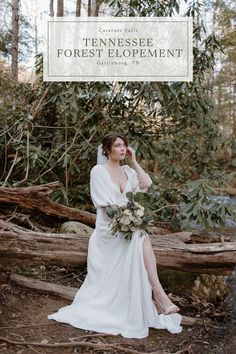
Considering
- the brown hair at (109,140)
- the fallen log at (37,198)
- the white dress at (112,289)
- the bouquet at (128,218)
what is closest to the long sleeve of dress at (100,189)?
the white dress at (112,289)

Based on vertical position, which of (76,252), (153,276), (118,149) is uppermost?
(118,149)

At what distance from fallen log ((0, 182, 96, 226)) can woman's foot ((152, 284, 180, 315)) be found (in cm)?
149

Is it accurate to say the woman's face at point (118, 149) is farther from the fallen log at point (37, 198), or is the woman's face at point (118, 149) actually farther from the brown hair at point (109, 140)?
the fallen log at point (37, 198)

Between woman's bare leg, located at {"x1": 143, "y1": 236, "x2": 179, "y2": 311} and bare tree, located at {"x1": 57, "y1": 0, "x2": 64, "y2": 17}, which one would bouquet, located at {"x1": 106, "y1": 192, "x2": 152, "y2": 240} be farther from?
bare tree, located at {"x1": 57, "y1": 0, "x2": 64, "y2": 17}

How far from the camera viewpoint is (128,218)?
2.99 meters

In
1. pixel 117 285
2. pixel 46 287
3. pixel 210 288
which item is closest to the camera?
pixel 117 285

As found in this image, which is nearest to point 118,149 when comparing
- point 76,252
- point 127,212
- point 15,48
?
point 127,212

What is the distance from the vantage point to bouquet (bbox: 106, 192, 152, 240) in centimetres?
300

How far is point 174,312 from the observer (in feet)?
9.62

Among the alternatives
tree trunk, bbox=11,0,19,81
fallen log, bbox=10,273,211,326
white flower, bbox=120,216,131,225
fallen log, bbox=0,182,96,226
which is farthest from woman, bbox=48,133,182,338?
tree trunk, bbox=11,0,19,81

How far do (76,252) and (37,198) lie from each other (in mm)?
984

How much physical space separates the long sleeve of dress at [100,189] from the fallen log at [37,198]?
0.66m

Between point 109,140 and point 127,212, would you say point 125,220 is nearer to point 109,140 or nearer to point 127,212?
point 127,212

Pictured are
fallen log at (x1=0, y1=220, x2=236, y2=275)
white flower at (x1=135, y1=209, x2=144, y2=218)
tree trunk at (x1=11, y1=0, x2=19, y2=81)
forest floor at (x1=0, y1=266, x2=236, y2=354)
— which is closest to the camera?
forest floor at (x1=0, y1=266, x2=236, y2=354)
